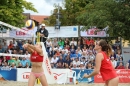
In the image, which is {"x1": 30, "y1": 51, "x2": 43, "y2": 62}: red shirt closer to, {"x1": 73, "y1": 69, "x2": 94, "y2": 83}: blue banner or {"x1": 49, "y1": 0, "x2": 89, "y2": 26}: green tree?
{"x1": 73, "y1": 69, "x2": 94, "y2": 83}: blue banner

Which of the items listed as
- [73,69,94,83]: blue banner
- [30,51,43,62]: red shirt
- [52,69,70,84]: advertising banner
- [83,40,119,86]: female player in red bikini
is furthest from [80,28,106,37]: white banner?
[83,40,119,86]: female player in red bikini

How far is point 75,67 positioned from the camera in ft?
58.2

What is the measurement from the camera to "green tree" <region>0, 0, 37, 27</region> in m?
23.0

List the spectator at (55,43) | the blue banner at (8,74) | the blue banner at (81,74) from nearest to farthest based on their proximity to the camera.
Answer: the blue banner at (81,74) < the blue banner at (8,74) < the spectator at (55,43)

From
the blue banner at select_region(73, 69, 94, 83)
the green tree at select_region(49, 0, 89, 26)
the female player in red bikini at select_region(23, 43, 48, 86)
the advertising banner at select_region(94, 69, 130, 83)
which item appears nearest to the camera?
the female player in red bikini at select_region(23, 43, 48, 86)

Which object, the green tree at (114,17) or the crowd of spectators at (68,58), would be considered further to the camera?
the green tree at (114,17)

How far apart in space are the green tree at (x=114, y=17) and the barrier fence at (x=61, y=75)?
411 cm

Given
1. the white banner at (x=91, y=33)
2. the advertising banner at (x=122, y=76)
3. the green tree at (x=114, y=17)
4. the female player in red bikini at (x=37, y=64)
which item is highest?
the green tree at (x=114, y=17)

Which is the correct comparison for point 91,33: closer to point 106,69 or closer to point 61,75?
point 61,75

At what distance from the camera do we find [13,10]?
78.0 ft

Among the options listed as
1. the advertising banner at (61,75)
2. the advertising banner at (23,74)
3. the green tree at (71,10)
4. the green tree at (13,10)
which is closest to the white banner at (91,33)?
the green tree at (13,10)

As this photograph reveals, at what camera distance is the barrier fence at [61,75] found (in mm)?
16672

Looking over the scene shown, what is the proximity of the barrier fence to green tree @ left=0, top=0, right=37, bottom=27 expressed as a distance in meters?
6.46

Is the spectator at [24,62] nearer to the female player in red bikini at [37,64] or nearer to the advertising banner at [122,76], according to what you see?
the advertising banner at [122,76]
